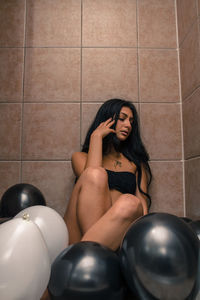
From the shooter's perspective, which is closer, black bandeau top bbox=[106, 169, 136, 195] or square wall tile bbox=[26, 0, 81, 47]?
black bandeau top bbox=[106, 169, 136, 195]

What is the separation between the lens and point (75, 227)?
3.91 ft

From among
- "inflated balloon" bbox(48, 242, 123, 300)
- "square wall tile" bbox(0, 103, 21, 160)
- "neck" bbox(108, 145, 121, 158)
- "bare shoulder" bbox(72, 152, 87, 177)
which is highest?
"square wall tile" bbox(0, 103, 21, 160)

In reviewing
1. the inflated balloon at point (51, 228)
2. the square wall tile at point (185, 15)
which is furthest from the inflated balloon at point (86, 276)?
the square wall tile at point (185, 15)

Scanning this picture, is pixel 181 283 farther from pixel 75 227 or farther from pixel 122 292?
pixel 75 227

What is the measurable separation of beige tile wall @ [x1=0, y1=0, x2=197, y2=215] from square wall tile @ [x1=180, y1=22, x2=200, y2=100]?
21 mm

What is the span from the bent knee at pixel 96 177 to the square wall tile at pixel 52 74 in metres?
0.80

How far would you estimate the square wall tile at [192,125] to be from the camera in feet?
5.01

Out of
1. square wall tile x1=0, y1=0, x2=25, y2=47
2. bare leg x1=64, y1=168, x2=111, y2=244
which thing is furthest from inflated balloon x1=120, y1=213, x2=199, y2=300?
square wall tile x1=0, y1=0, x2=25, y2=47

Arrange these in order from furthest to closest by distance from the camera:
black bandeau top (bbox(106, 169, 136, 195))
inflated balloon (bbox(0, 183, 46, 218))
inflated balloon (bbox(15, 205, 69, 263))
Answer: black bandeau top (bbox(106, 169, 136, 195)) → inflated balloon (bbox(0, 183, 46, 218)) → inflated balloon (bbox(15, 205, 69, 263))

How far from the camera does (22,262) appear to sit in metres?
0.63

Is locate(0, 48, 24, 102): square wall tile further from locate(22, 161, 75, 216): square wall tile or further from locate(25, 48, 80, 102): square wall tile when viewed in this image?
locate(22, 161, 75, 216): square wall tile

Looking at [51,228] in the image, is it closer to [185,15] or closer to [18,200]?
[18,200]

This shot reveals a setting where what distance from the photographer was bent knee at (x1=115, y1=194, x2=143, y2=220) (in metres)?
0.97

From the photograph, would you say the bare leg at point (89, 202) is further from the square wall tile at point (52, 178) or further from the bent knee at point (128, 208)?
the square wall tile at point (52, 178)
